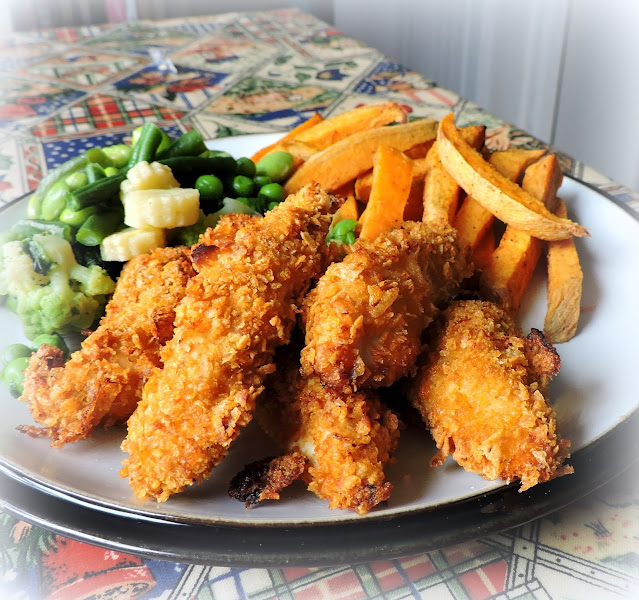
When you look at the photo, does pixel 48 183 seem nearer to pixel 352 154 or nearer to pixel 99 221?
pixel 99 221

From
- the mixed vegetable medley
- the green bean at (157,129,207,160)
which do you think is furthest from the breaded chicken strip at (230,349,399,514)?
the green bean at (157,129,207,160)

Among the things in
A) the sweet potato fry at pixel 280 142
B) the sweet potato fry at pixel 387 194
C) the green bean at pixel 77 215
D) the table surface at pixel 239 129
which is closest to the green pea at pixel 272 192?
the sweet potato fry at pixel 280 142

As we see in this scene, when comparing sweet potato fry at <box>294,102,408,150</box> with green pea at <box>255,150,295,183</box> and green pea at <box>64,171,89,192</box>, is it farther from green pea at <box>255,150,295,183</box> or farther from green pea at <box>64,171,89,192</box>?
green pea at <box>64,171,89,192</box>

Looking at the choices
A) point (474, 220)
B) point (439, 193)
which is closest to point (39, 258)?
point (439, 193)

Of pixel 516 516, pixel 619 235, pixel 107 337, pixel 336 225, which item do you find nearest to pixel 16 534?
pixel 107 337

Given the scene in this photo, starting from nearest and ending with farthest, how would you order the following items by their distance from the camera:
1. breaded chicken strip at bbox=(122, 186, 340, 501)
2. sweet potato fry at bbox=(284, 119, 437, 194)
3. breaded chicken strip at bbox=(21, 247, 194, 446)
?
breaded chicken strip at bbox=(122, 186, 340, 501), breaded chicken strip at bbox=(21, 247, 194, 446), sweet potato fry at bbox=(284, 119, 437, 194)
